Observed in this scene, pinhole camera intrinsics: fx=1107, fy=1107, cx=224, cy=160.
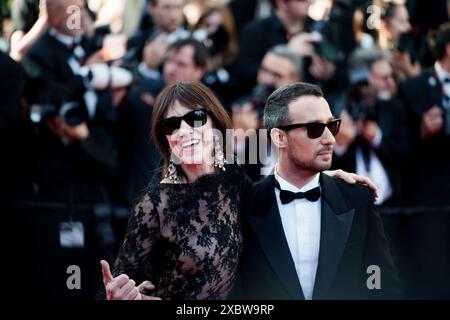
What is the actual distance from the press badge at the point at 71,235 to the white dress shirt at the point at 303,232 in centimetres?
282

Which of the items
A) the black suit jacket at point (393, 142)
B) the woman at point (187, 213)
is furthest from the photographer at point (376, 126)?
the woman at point (187, 213)

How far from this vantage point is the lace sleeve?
4.38 metres

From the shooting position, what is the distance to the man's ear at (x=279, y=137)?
475cm

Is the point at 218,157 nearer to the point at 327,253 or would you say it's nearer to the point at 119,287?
the point at 327,253

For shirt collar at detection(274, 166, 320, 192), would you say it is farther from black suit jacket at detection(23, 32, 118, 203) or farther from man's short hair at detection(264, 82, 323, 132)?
black suit jacket at detection(23, 32, 118, 203)

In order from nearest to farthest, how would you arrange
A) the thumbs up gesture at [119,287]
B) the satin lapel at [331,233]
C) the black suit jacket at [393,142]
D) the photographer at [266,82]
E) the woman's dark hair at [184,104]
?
the thumbs up gesture at [119,287] < the satin lapel at [331,233] < the woman's dark hair at [184,104] < the photographer at [266,82] < the black suit jacket at [393,142]

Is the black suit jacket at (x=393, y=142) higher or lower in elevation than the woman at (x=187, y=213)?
higher

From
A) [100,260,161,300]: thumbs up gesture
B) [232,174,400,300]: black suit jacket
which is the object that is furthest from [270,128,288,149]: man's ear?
[100,260,161,300]: thumbs up gesture

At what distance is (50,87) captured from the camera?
23.5 feet

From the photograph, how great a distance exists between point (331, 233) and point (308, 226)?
136 millimetres

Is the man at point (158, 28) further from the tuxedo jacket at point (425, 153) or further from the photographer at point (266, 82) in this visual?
the tuxedo jacket at point (425, 153)

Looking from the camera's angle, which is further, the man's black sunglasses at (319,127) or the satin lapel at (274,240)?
the man's black sunglasses at (319,127)

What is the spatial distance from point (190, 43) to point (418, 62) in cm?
203

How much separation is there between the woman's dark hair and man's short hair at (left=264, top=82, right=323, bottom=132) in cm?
23
